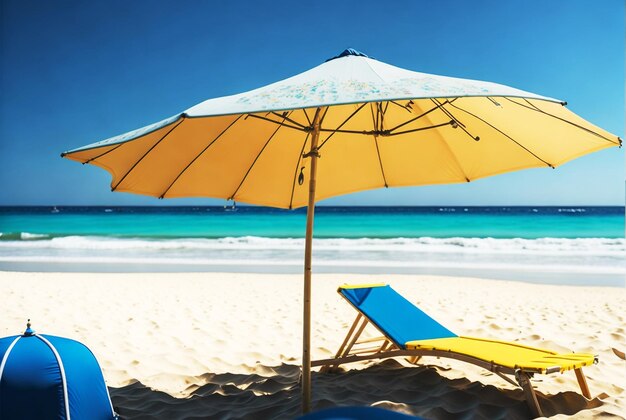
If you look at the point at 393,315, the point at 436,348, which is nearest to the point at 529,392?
the point at 436,348

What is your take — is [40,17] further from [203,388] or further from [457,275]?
[203,388]

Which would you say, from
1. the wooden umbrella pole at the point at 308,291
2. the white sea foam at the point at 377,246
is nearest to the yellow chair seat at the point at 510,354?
the wooden umbrella pole at the point at 308,291

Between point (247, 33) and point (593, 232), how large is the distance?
2192 centimetres

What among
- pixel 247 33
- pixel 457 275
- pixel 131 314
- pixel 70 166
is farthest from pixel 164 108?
pixel 131 314

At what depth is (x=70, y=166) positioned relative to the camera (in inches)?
1331

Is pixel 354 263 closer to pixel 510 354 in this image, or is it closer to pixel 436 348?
pixel 436 348

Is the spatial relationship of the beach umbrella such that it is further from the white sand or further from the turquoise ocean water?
the turquoise ocean water

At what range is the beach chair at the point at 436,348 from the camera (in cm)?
305

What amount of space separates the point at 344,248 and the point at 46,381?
17.5 meters

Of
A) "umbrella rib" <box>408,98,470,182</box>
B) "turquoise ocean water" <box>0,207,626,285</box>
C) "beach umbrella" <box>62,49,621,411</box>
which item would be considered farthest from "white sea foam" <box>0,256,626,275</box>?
"umbrella rib" <box>408,98,470,182</box>

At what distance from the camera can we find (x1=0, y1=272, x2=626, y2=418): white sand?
347 cm

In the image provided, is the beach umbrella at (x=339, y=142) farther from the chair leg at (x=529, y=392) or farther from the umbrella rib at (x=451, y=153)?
the chair leg at (x=529, y=392)

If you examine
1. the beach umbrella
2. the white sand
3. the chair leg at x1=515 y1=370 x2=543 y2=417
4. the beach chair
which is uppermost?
the beach umbrella

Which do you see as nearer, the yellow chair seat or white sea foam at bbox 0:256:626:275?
the yellow chair seat
